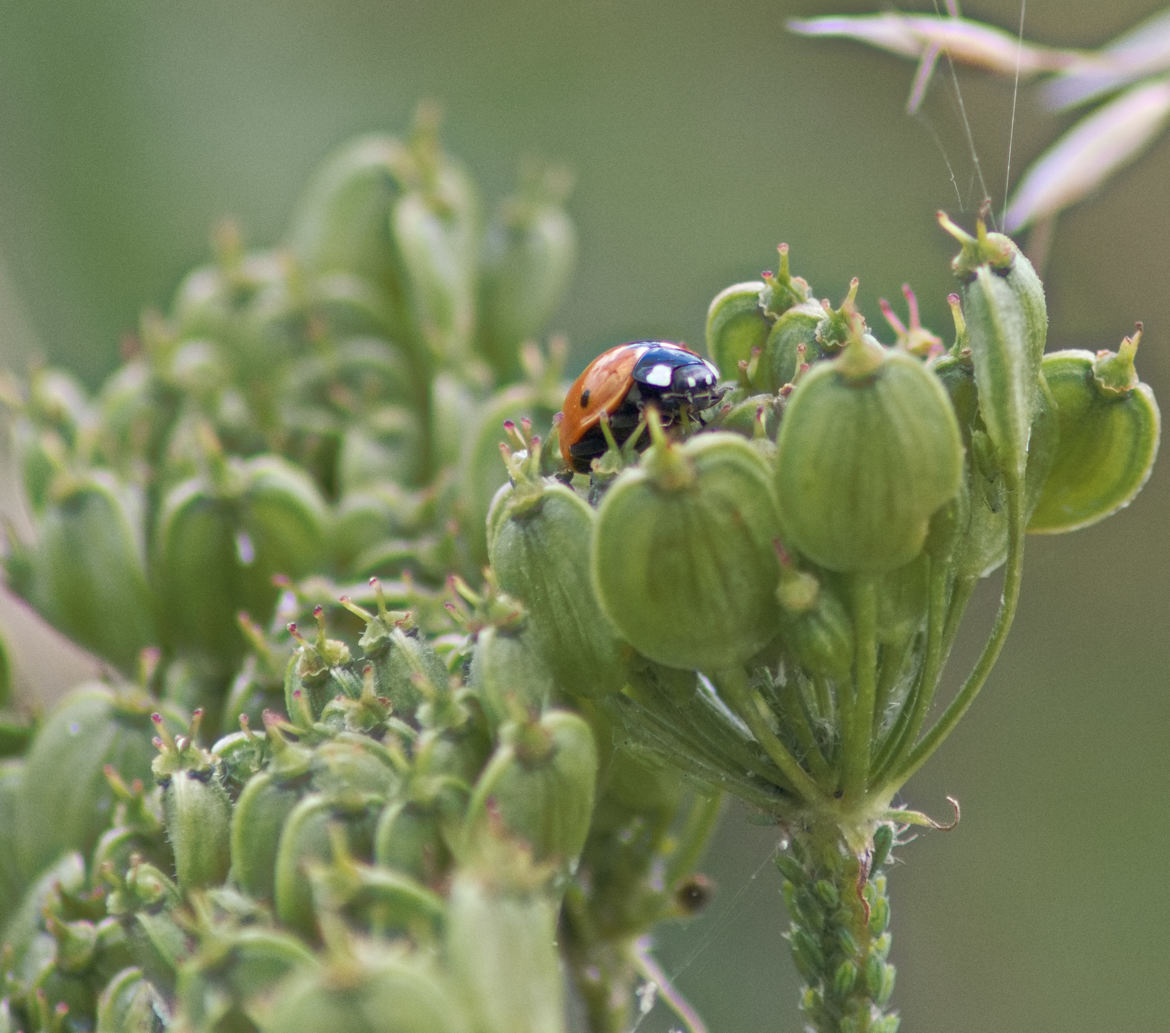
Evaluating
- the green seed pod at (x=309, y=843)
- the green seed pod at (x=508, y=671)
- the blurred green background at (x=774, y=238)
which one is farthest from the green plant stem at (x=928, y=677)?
the blurred green background at (x=774, y=238)

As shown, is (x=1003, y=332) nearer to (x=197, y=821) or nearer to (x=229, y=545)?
(x=197, y=821)

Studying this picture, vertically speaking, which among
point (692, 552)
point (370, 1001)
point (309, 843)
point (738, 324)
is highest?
point (738, 324)


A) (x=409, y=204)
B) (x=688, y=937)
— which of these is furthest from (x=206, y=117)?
(x=688, y=937)

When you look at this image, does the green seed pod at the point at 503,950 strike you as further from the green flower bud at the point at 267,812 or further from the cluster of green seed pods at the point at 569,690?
the green flower bud at the point at 267,812

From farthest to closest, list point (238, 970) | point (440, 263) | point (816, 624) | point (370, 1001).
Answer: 1. point (440, 263)
2. point (816, 624)
3. point (238, 970)
4. point (370, 1001)

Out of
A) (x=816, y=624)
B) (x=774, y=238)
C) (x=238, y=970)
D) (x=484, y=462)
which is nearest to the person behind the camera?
(x=238, y=970)

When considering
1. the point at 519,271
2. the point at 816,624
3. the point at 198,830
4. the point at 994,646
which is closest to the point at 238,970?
the point at 198,830

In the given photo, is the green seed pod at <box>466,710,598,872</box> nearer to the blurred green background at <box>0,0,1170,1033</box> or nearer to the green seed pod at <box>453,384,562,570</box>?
the green seed pod at <box>453,384,562,570</box>
